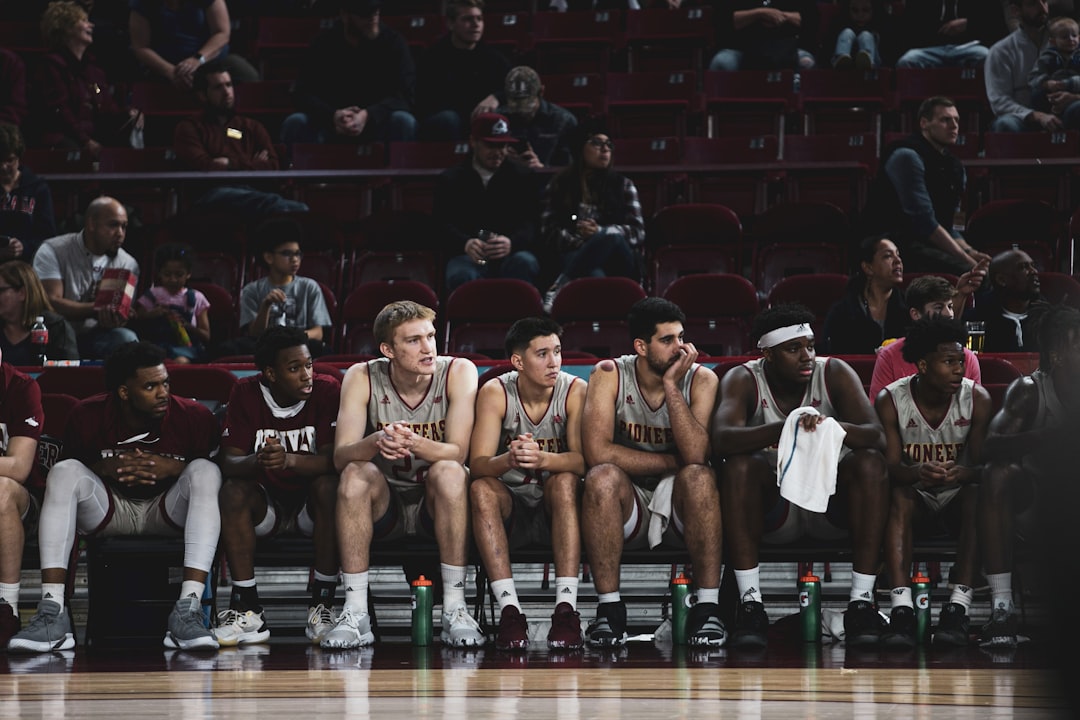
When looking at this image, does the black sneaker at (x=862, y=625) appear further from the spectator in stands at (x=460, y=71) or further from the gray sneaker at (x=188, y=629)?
the spectator in stands at (x=460, y=71)

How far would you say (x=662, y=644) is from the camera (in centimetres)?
550

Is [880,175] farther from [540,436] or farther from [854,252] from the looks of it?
[540,436]

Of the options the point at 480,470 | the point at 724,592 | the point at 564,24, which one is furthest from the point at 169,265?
the point at 564,24

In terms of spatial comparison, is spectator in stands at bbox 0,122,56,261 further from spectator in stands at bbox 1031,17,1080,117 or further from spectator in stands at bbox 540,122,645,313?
spectator in stands at bbox 1031,17,1080,117

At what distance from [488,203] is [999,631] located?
4834mm

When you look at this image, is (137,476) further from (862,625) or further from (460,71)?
(460,71)

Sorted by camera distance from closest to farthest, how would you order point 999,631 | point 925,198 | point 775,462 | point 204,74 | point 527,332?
point 999,631, point 775,462, point 527,332, point 925,198, point 204,74

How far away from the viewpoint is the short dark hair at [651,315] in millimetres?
5863

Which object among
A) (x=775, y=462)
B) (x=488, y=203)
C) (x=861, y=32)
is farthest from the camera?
(x=861, y=32)

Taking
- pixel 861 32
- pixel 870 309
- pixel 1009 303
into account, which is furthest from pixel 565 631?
pixel 861 32

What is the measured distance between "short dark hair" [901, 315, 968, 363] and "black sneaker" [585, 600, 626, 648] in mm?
1632

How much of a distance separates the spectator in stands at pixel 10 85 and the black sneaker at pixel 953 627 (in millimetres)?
8409

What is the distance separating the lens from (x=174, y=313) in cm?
800

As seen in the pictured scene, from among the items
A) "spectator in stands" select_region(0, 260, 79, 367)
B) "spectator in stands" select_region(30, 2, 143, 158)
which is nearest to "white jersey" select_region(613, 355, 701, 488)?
"spectator in stands" select_region(0, 260, 79, 367)
